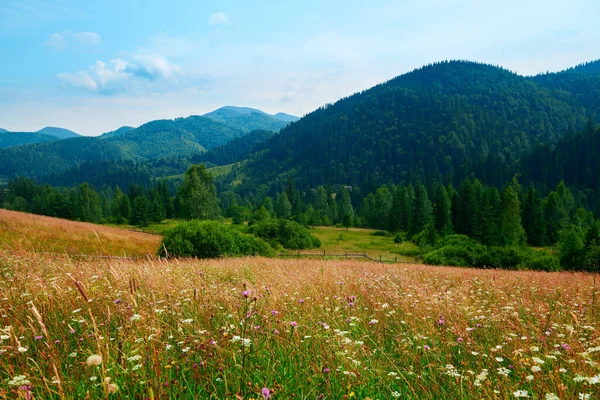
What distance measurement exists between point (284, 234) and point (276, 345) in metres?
55.2

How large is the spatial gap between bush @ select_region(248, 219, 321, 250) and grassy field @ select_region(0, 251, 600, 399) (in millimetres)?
51149

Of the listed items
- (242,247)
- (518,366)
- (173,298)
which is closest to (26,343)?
(173,298)

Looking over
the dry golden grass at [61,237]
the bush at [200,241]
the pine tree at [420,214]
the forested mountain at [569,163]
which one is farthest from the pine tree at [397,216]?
the forested mountain at [569,163]

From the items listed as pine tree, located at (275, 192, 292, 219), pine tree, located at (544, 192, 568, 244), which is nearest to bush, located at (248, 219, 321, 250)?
pine tree, located at (275, 192, 292, 219)

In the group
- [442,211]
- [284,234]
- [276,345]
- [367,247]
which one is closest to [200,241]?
[276,345]

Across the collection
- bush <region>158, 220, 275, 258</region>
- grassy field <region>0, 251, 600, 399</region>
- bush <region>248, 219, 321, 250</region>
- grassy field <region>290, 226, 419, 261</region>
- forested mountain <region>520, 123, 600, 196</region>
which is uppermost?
forested mountain <region>520, 123, 600, 196</region>

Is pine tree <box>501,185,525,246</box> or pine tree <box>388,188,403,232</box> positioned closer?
pine tree <box>501,185,525,246</box>

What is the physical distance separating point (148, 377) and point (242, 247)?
2842 cm

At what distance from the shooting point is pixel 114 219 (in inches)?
3428

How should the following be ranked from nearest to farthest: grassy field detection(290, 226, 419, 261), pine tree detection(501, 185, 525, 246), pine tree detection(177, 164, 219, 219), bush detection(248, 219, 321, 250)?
1. grassy field detection(290, 226, 419, 261)
2. bush detection(248, 219, 321, 250)
3. pine tree detection(177, 164, 219, 219)
4. pine tree detection(501, 185, 525, 246)

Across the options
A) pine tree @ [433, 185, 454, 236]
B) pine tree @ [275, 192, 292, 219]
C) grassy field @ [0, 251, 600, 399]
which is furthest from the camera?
pine tree @ [275, 192, 292, 219]

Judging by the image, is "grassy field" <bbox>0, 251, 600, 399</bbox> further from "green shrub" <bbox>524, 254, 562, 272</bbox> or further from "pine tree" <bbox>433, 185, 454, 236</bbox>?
"pine tree" <bbox>433, 185, 454, 236</bbox>

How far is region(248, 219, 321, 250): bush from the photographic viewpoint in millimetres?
57281

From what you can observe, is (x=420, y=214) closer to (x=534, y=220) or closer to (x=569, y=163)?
(x=534, y=220)
